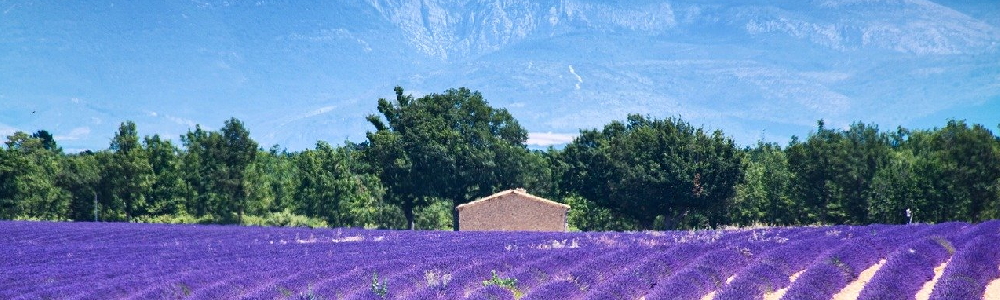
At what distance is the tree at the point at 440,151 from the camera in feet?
183

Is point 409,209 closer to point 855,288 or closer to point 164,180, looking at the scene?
point 164,180

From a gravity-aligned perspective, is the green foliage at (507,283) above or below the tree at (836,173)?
below

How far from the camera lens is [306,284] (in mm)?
15398

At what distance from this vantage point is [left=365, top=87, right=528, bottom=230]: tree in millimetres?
55750

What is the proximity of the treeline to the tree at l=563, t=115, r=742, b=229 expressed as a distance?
0.09 metres

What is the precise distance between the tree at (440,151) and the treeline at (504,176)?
0.28 ft

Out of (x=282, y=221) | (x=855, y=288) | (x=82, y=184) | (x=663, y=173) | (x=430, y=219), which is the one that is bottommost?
(x=855, y=288)

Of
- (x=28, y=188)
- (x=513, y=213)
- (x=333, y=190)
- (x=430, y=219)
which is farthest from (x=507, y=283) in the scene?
(x=430, y=219)

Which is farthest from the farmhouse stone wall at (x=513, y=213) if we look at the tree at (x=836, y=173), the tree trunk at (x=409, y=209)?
the tree at (x=836, y=173)

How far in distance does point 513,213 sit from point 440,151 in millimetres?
7756

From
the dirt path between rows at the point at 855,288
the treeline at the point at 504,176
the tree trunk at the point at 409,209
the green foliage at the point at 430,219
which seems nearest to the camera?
the dirt path between rows at the point at 855,288

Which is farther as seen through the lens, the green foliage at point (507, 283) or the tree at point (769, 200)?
the tree at point (769, 200)

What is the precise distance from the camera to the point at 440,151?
54844mm

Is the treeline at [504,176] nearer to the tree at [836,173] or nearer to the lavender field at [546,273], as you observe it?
the tree at [836,173]
